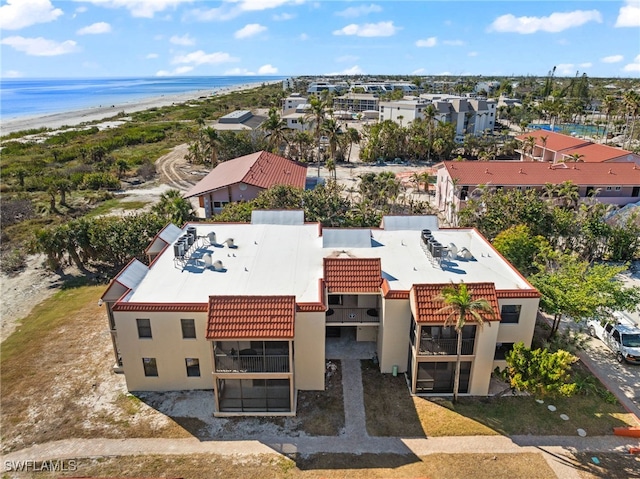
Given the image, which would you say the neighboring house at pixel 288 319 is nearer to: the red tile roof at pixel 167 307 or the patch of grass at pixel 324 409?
the red tile roof at pixel 167 307

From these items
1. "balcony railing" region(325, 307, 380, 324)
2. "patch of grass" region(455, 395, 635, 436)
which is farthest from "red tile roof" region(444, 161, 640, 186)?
"patch of grass" region(455, 395, 635, 436)

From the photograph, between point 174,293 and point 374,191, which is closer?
point 174,293

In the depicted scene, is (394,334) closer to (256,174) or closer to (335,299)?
(335,299)

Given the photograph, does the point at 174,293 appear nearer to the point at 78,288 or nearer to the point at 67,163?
the point at 78,288

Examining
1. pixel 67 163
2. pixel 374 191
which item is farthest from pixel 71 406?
pixel 67 163

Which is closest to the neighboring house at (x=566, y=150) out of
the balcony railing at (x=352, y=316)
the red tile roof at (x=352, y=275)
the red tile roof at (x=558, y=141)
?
the red tile roof at (x=558, y=141)

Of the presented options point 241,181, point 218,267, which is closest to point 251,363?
point 218,267
